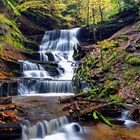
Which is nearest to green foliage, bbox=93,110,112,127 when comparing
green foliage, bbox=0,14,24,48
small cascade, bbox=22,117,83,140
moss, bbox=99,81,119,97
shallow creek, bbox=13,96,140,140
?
shallow creek, bbox=13,96,140,140

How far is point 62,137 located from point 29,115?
194cm

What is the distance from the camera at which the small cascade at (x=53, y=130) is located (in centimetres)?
892

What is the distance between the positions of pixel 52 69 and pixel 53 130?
11204mm

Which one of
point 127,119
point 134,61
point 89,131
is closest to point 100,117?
point 89,131

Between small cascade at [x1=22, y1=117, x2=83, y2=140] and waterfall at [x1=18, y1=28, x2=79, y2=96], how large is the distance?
6.86m

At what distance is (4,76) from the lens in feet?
58.1

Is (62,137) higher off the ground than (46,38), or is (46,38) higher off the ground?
(46,38)

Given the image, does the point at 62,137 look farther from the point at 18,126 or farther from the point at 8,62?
the point at 8,62

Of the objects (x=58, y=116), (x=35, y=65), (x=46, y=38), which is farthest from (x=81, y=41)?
(x=58, y=116)

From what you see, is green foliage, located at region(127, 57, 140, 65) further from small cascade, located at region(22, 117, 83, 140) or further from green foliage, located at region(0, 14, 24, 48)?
green foliage, located at region(0, 14, 24, 48)

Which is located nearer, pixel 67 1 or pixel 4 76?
pixel 4 76

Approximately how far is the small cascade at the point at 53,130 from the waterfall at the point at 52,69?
6857 millimetres

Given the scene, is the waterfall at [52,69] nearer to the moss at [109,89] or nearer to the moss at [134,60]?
the moss at [109,89]

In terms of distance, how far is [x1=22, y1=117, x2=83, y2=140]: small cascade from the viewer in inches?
351
